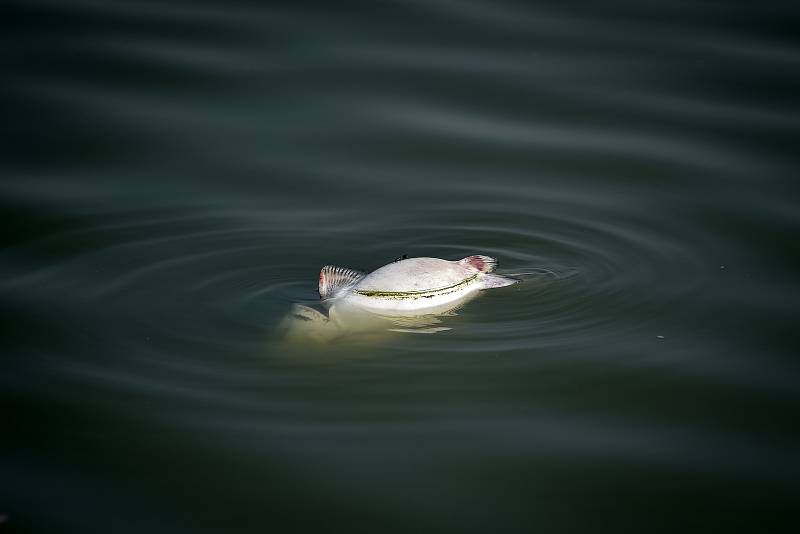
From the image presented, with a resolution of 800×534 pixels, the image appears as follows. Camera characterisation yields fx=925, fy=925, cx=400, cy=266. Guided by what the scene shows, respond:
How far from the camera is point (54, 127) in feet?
13.8

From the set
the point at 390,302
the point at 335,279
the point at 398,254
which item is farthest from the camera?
the point at 398,254

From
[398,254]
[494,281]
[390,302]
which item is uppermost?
[398,254]

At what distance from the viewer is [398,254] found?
3.16m

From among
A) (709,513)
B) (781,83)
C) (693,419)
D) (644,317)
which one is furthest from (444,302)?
(781,83)

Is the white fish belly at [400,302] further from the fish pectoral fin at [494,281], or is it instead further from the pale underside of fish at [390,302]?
the fish pectoral fin at [494,281]

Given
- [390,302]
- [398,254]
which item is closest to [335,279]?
[390,302]

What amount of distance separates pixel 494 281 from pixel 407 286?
1.09 feet

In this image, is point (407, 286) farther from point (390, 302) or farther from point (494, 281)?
point (494, 281)

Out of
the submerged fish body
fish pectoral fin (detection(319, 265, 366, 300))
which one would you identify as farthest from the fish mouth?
fish pectoral fin (detection(319, 265, 366, 300))

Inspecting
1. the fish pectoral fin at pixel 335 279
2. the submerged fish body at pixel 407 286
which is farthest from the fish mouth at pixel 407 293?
the fish pectoral fin at pixel 335 279

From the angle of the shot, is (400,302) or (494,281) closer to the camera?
(400,302)

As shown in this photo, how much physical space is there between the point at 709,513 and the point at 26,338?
186cm

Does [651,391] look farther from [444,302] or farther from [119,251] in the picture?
[119,251]

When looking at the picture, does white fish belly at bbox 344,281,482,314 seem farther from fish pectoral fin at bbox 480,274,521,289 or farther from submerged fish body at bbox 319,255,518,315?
fish pectoral fin at bbox 480,274,521,289
